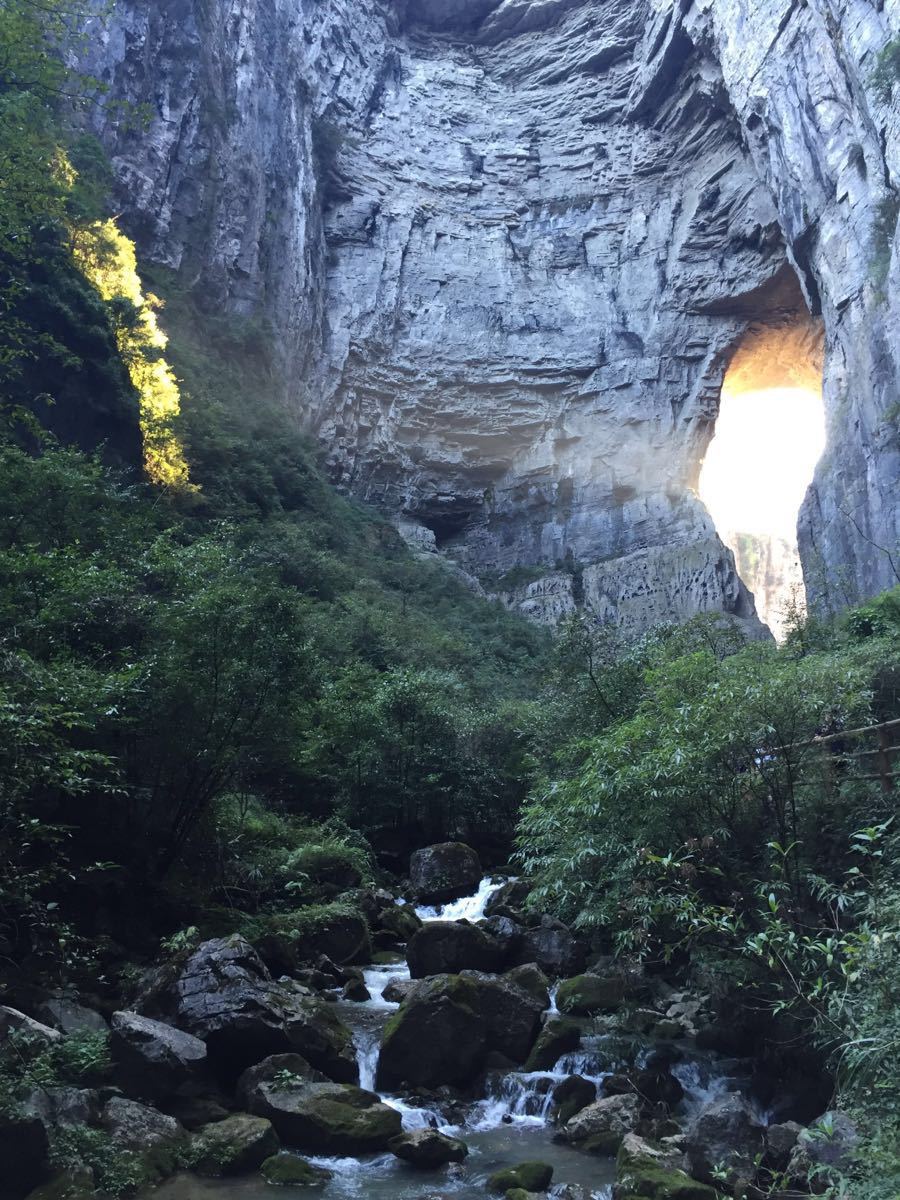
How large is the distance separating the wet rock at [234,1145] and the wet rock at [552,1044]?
9.60 feet

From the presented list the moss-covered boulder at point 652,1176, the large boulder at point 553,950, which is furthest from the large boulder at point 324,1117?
the large boulder at point 553,950

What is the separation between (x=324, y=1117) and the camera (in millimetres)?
7012

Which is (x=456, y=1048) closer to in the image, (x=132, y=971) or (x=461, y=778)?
(x=132, y=971)

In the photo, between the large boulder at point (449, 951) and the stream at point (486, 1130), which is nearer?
the stream at point (486, 1130)

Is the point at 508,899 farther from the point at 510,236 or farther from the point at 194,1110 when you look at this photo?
the point at 510,236

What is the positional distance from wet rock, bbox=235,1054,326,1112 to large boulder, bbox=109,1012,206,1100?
392 mm

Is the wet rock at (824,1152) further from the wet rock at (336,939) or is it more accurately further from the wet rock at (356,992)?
the wet rock at (336,939)

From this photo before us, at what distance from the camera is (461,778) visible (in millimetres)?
Result: 18547

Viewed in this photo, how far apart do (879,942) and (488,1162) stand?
13.8ft

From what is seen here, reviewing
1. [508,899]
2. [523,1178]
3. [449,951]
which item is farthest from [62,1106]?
[508,899]

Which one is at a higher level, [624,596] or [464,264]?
[464,264]

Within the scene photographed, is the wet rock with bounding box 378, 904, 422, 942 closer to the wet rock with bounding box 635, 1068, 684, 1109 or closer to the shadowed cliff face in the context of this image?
the wet rock with bounding box 635, 1068, 684, 1109

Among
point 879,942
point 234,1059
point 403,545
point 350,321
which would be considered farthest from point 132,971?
point 350,321

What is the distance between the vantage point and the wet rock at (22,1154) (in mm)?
5359
